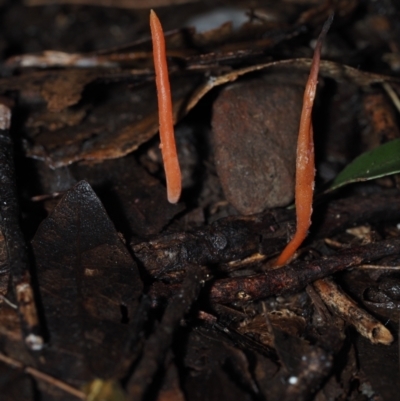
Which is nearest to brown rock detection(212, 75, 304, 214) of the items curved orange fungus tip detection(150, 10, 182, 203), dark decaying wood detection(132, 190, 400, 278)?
dark decaying wood detection(132, 190, 400, 278)

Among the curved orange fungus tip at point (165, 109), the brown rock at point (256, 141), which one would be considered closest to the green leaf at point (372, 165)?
the brown rock at point (256, 141)

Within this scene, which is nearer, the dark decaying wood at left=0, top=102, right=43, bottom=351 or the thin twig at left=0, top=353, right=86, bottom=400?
the thin twig at left=0, top=353, right=86, bottom=400

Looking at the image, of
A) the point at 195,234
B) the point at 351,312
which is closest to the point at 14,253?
the point at 195,234

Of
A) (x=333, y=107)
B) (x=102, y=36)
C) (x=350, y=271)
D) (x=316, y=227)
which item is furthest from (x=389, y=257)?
(x=102, y=36)

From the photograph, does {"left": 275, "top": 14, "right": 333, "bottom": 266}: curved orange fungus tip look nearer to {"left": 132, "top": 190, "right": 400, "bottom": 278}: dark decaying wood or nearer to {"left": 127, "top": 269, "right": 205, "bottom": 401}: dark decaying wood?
{"left": 132, "top": 190, "right": 400, "bottom": 278}: dark decaying wood

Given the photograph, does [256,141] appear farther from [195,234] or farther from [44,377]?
[44,377]

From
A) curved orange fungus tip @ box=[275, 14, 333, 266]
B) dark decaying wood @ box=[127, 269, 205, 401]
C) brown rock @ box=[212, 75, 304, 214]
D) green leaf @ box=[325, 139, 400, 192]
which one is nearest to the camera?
dark decaying wood @ box=[127, 269, 205, 401]
